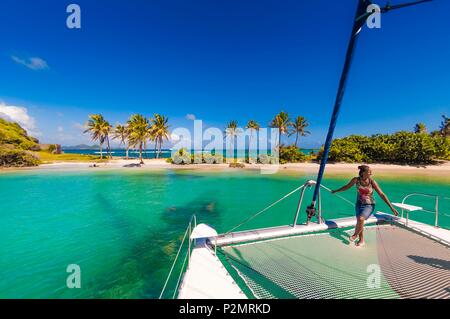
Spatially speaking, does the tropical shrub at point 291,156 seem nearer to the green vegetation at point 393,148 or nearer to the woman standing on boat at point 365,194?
the green vegetation at point 393,148

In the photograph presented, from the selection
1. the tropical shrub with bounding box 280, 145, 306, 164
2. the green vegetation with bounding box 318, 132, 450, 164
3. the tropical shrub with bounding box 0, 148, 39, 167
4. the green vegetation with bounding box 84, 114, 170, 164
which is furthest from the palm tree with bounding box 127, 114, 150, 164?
the green vegetation with bounding box 318, 132, 450, 164

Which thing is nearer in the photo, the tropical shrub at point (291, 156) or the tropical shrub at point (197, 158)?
the tropical shrub at point (291, 156)

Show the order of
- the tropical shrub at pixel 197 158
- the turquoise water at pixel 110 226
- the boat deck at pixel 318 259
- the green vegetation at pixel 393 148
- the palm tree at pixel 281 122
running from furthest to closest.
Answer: the palm tree at pixel 281 122 → the tropical shrub at pixel 197 158 → the green vegetation at pixel 393 148 → the turquoise water at pixel 110 226 → the boat deck at pixel 318 259

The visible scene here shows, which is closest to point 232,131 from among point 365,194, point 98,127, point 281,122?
point 281,122

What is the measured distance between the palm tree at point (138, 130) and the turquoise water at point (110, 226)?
89.9ft

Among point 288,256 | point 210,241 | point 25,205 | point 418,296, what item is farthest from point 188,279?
point 25,205

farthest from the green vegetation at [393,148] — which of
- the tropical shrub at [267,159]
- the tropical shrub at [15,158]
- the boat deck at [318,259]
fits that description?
the tropical shrub at [15,158]

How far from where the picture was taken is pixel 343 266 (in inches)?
185

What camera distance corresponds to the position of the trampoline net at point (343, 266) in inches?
152

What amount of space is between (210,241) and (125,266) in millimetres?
3786

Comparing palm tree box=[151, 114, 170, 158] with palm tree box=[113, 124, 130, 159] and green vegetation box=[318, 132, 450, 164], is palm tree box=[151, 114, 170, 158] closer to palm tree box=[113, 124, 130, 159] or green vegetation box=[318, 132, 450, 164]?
palm tree box=[113, 124, 130, 159]

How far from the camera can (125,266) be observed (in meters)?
7.16

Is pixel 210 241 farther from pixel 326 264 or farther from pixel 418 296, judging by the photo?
pixel 418 296

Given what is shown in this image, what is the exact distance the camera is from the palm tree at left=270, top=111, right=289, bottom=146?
52.9m
